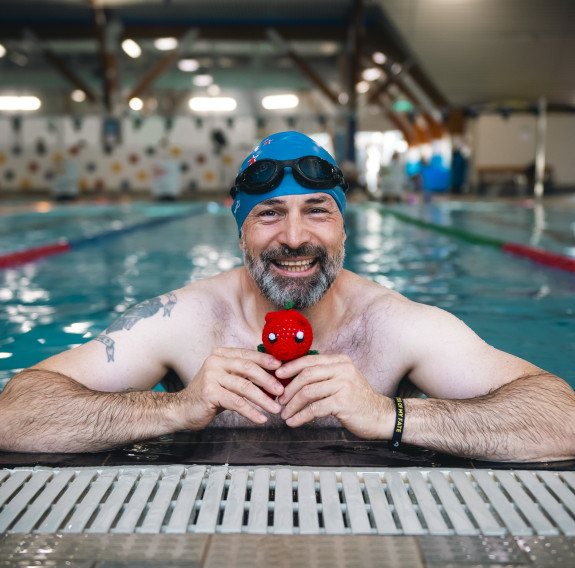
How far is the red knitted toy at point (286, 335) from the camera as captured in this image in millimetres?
1617

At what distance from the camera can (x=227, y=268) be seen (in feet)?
21.9

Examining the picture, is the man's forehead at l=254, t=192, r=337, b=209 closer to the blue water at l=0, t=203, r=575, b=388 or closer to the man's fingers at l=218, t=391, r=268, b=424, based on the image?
the man's fingers at l=218, t=391, r=268, b=424

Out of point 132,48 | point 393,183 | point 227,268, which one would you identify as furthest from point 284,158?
point 132,48

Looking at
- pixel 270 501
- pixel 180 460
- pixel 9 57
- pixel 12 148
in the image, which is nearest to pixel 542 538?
pixel 270 501

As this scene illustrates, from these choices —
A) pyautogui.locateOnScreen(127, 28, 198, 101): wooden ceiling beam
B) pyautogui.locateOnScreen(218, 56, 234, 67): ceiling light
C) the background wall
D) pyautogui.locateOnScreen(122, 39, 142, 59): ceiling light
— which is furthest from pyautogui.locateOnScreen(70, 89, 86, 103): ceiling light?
the background wall

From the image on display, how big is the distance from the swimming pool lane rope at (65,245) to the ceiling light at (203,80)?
17.6 meters

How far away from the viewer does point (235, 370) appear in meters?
1.72

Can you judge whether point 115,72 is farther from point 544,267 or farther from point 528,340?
point 528,340

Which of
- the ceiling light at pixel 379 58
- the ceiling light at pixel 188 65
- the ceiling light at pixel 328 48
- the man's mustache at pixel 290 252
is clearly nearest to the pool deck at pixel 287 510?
the man's mustache at pixel 290 252

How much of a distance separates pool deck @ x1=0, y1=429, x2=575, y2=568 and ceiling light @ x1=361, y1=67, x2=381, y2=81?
27.6 meters

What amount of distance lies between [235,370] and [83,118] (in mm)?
20927

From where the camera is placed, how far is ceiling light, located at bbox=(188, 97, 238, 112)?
99.7 ft

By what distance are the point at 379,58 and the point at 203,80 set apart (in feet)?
29.1

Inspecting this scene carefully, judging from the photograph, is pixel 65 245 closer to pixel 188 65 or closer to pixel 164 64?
pixel 164 64
